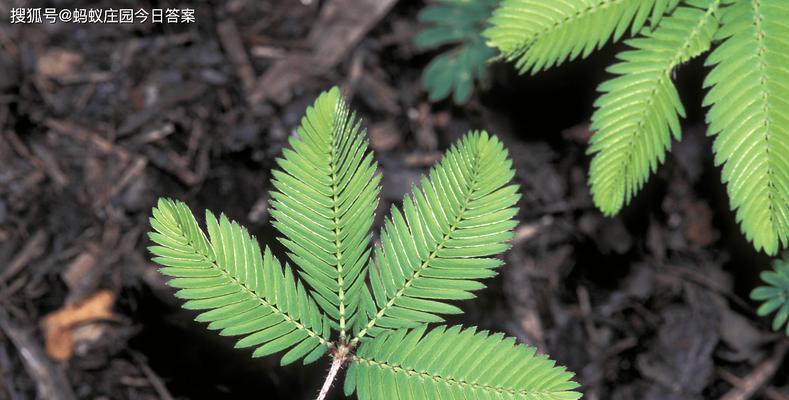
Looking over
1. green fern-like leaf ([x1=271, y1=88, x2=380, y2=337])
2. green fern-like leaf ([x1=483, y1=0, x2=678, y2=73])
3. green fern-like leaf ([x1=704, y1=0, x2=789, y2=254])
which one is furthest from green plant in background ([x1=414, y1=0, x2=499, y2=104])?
green fern-like leaf ([x1=271, y1=88, x2=380, y2=337])

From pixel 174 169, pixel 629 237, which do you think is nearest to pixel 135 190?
pixel 174 169

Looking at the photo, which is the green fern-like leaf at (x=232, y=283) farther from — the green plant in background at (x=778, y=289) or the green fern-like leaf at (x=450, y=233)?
the green plant in background at (x=778, y=289)

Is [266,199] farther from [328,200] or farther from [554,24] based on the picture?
[554,24]

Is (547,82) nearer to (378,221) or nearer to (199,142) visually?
(378,221)

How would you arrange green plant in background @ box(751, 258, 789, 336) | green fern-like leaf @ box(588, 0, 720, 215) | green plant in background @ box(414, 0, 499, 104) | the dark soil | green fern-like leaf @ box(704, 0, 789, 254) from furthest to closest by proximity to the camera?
green plant in background @ box(414, 0, 499, 104) < the dark soil < green plant in background @ box(751, 258, 789, 336) < green fern-like leaf @ box(588, 0, 720, 215) < green fern-like leaf @ box(704, 0, 789, 254)

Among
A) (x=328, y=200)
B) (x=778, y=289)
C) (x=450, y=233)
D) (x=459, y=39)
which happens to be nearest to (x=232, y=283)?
(x=328, y=200)

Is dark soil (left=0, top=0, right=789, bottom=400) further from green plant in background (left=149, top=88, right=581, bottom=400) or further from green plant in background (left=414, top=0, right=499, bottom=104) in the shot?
green plant in background (left=149, top=88, right=581, bottom=400)
